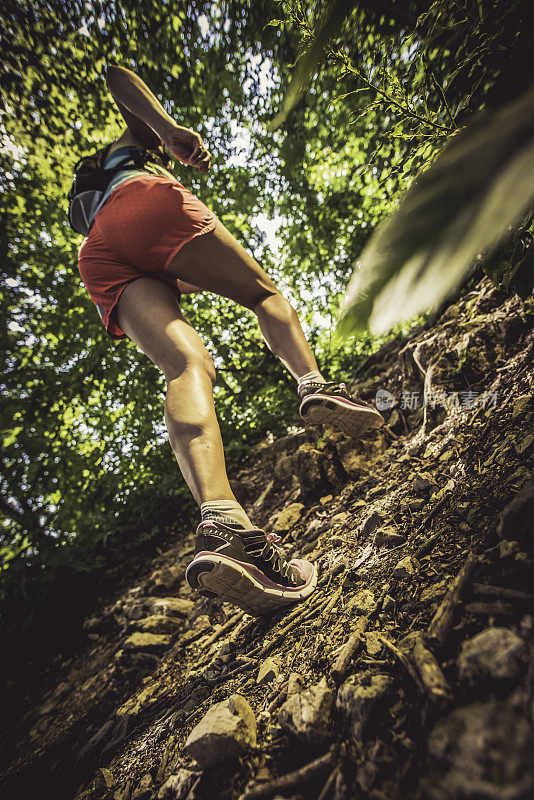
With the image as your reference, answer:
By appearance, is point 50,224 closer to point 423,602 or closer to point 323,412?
point 323,412

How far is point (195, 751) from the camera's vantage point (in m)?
0.66

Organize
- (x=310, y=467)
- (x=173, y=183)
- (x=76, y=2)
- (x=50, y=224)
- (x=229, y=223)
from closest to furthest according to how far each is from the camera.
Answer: (x=173, y=183)
(x=310, y=467)
(x=76, y=2)
(x=50, y=224)
(x=229, y=223)

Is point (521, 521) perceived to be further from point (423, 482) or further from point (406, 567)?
point (423, 482)

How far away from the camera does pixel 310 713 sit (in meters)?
0.60

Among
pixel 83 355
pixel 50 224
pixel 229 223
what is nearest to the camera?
pixel 83 355

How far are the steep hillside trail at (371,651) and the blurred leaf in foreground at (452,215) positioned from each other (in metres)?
0.43

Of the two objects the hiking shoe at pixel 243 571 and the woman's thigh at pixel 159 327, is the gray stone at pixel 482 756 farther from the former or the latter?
the woman's thigh at pixel 159 327

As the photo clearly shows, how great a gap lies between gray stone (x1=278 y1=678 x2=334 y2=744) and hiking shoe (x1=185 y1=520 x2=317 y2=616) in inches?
13.9

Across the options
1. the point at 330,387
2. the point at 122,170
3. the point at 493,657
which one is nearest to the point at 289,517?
the point at 330,387

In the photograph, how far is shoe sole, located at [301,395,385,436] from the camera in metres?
1.52

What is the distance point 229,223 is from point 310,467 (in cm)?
453

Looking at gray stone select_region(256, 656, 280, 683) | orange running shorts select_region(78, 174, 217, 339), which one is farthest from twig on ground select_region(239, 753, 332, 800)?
orange running shorts select_region(78, 174, 217, 339)

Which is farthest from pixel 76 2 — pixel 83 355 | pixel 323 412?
pixel 323 412

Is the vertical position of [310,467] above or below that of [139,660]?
above
